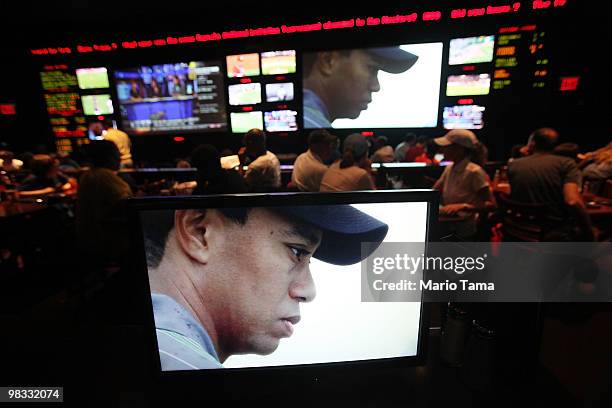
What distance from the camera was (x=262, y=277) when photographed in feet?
2.35

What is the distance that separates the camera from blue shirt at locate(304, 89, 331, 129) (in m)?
6.64

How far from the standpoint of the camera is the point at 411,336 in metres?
0.77

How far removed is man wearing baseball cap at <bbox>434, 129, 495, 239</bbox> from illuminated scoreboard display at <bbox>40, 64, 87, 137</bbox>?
27.0ft

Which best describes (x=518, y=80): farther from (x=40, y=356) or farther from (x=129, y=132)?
(x=129, y=132)

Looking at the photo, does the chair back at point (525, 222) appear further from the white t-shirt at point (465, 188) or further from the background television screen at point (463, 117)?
the background television screen at point (463, 117)

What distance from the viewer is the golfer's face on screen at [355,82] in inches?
250

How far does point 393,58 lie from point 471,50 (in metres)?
1.34

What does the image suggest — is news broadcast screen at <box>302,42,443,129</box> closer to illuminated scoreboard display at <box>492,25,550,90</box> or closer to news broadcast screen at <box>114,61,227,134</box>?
illuminated scoreboard display at <box>492,25,550,90</box>

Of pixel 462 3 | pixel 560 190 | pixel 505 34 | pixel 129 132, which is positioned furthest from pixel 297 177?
pixel 129 132

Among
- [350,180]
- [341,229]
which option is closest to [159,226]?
[341,229]

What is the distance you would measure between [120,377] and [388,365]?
70cm

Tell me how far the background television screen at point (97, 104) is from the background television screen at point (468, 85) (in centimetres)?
712

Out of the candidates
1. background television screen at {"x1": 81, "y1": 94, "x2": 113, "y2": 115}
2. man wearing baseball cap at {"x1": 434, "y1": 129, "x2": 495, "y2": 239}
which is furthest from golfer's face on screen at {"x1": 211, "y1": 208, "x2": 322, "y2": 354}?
background television screen at {"x1": 81, "y1": 94, "x2": 113, "y2": 115}

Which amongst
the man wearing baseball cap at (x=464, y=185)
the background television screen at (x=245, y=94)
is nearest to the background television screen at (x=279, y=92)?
the background television screen at (x=245, y=94)
